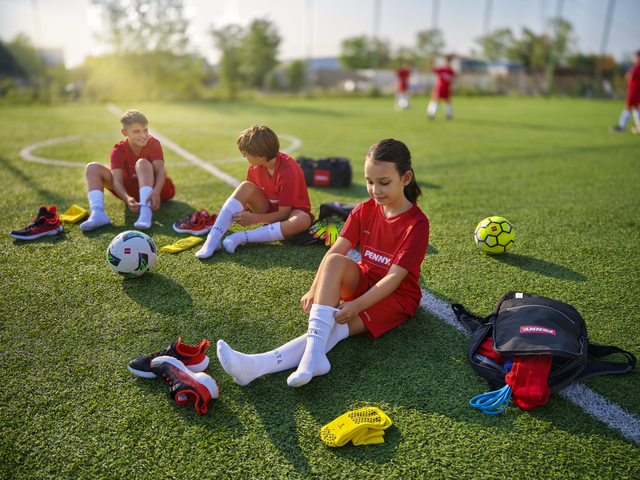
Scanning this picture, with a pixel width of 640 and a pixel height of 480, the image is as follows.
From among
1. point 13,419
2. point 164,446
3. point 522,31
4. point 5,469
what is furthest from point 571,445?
point 522,31

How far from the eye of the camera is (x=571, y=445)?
1.75m

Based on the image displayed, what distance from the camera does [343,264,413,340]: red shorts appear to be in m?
2.42

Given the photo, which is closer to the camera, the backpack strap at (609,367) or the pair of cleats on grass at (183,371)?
the pair of cleats on grass at (183,371)

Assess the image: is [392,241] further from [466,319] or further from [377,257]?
[466,319]

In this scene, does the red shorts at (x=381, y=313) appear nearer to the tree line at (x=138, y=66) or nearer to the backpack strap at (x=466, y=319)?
the backpack strap at (x=466, y=319)

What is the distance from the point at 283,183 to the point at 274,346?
162cm

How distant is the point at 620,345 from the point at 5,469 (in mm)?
2948

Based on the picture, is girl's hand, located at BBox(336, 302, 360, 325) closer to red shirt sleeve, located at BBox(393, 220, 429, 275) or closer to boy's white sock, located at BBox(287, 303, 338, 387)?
boy's white sock, located at BBox(287, 303, 338, 387)

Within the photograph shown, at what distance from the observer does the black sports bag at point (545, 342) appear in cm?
199

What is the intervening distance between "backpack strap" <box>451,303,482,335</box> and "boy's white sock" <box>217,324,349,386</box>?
77cm

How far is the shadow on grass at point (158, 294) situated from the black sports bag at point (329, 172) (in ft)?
9.26

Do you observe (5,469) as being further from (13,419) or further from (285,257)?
(285,257)

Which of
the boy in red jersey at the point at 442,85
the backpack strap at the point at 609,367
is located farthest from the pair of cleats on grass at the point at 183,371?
the boy in red jersey at the point at 442,85

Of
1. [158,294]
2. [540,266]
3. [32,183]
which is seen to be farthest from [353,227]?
[32,183]
